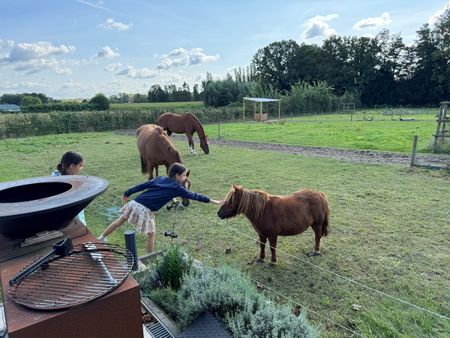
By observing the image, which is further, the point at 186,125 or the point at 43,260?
the point at 186,125

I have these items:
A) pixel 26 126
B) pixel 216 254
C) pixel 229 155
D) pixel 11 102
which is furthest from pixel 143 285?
pixel 11 102

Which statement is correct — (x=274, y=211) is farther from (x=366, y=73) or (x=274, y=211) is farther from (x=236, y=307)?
(x=366, y=73)

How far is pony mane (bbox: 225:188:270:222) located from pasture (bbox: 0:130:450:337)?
329 mm

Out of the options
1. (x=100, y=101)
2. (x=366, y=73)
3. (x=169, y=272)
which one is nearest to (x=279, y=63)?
(x=366, y=73)

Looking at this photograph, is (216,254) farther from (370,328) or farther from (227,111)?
(227,111)

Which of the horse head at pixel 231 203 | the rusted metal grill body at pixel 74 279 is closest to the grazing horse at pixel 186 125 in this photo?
the horse head at pixel 231 203

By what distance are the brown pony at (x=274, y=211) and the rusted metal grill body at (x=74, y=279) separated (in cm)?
179

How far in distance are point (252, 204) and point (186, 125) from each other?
36.3 ft

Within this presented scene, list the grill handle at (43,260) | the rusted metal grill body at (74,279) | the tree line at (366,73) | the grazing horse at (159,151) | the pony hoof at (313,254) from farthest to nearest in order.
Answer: the tree line at (366,73), the grazing horse at (159,151), the pony hoof at (313,254), the grill handle at (43,260), the rusted metal grill body at (74,279)

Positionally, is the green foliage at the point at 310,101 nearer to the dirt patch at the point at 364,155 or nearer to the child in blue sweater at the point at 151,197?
the dirt patch at the point at 364,155

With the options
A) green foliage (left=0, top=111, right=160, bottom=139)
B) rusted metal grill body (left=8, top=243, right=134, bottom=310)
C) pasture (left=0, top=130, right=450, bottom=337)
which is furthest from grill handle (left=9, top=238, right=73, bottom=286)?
green foliage (left=0, top=111, right=160, bottom=139)

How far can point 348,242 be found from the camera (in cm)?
476

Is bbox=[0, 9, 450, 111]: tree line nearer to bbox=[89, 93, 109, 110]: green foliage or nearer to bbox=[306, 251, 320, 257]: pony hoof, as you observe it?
bbox=[89, 93, 109, 110]: green foliage

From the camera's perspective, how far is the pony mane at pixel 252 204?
3.88 m
